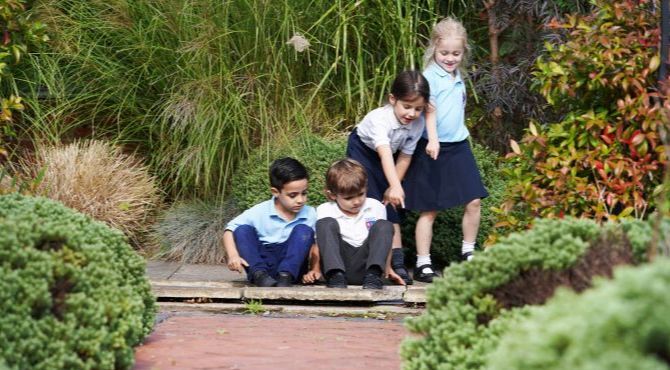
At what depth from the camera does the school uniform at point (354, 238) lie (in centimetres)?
640

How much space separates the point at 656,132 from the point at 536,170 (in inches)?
25.4

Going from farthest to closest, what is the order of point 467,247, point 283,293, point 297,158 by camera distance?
point 297,158
point 467,247
point 283,293

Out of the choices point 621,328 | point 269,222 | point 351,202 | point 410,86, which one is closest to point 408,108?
point 410,86

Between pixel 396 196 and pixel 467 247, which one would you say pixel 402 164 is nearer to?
pixel 396 196

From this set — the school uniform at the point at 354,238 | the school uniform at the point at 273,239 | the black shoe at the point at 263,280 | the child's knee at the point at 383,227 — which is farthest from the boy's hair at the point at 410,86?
the black shoe at the point at 263,280

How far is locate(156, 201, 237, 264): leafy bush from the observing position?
762 cm

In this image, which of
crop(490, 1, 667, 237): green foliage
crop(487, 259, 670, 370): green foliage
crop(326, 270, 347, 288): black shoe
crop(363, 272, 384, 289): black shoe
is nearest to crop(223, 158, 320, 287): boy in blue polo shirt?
crop(326, 270, 347, 288): black shoe

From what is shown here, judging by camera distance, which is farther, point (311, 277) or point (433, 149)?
point (433, 149)

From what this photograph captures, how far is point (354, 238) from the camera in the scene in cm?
657

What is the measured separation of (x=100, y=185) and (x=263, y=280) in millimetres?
1786

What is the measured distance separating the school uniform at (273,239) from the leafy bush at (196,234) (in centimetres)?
97

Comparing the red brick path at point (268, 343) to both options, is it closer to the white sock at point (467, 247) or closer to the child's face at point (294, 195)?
the child's face at point (294, 195)

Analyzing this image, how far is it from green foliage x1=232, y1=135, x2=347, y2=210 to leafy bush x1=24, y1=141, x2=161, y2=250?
0.73 meters

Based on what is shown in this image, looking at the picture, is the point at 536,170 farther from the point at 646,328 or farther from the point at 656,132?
the point at 646,328
